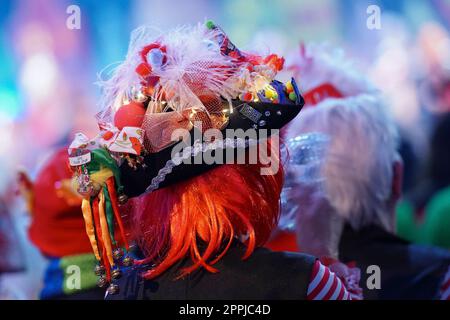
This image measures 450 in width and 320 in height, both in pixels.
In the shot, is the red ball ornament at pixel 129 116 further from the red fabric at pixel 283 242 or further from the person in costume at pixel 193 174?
the red fabric at pixel 283 242

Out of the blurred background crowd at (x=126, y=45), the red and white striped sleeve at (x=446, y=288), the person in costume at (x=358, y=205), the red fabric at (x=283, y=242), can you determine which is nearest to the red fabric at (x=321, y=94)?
the person in costume at (x=358, y=205)

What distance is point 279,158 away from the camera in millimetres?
1658

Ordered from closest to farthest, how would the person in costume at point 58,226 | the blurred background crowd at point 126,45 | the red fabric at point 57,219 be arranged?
the person in costume at point 58,226
the red fabric at point 57,219
the blurred background crowd at point 126,45

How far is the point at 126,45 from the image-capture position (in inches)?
201

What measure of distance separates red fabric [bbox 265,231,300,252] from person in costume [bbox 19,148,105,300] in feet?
2.30

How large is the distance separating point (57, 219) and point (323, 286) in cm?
135

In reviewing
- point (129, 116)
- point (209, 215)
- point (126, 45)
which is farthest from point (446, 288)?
point (126, 45)

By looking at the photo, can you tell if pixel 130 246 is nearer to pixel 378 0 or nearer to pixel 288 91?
pixel 288 91

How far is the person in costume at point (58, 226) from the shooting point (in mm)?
2367

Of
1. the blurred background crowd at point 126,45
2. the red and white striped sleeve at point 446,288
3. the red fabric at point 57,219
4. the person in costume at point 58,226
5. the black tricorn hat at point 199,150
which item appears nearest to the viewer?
the black tricorn hat at point 199,150

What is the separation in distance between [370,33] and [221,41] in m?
4.15

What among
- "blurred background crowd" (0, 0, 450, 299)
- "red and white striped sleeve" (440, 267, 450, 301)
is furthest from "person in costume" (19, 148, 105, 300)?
"blurred background crowd" (0, 0, 450, 299)

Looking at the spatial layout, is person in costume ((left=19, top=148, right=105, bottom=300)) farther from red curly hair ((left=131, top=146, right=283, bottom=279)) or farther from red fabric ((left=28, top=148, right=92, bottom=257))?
red curly hair ((left=131, top=146, right=283, bottom=279))

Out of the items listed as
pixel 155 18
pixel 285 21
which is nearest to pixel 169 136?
pixel 155 18
